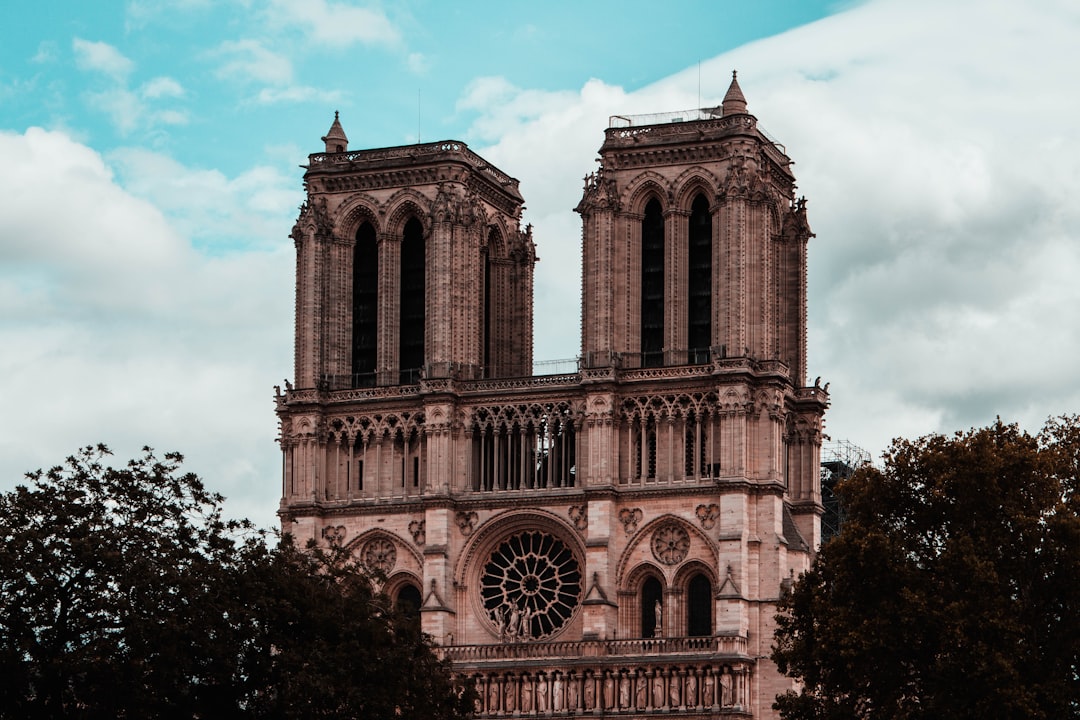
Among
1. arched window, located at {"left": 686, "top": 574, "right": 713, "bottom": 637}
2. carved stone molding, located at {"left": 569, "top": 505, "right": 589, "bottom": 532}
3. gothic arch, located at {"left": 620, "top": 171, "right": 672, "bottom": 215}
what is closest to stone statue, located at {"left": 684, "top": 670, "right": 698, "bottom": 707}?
arched window, located at {"left": 686, "top": 574, "right": 713, "bottom": 637}

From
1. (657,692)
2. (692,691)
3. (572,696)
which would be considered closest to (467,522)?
(572,696)

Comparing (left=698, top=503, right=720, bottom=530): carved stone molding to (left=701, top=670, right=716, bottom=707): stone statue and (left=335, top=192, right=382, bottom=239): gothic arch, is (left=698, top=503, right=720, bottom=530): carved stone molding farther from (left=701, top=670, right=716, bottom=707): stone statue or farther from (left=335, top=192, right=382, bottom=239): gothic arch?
(left=335, top=192, right=382, bottom=239): gothic arch

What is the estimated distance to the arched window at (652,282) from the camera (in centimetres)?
10000

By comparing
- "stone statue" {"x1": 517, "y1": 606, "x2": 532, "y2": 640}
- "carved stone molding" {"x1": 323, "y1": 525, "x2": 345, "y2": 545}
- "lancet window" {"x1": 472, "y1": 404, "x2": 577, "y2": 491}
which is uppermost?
"lancet window" {"x1": 472, "y1": 404, "x2": 577, "y2": 491}

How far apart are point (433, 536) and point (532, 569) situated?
401 centimetres

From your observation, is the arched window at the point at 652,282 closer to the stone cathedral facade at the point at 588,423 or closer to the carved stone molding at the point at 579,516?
the stone cathedral facade at the point at 588,423

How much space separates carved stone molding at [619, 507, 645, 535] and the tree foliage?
73.2ft

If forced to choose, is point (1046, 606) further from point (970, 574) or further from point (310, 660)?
point (310, 660)

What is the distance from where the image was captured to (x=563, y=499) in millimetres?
99062

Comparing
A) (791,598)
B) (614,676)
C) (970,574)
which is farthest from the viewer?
(614,676)

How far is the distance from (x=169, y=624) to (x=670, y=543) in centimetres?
3198

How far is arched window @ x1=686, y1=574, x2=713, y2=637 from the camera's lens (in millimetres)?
96625

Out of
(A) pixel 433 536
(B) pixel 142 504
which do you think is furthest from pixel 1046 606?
(A) pixel 433 536

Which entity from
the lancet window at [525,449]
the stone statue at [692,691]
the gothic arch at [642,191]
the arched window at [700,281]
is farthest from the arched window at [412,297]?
the stone statue at [692,691]
